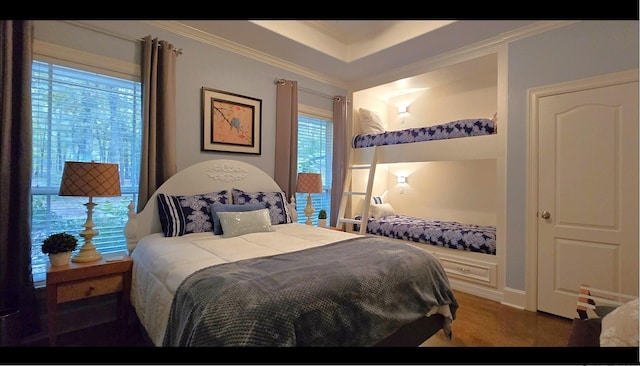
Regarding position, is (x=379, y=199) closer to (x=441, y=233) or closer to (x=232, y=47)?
(x=441, y=233)

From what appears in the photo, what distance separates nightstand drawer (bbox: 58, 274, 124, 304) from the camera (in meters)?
1.63

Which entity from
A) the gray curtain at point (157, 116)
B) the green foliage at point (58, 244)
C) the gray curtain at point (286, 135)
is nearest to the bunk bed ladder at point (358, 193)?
the gray curtain at point (286, 135)

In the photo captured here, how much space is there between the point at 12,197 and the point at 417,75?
3727 mm

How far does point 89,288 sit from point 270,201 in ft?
4.72

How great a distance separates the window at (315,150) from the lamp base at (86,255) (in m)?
2.04

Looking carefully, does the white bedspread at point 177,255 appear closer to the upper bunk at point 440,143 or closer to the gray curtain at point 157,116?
the gray curtain at point 157,116

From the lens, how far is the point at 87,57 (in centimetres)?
205

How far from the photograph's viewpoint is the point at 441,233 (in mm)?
2963

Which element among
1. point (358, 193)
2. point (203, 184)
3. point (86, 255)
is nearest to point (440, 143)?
→ point (358, 193)

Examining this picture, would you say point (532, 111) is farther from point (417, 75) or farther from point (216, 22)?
point (216, 22)

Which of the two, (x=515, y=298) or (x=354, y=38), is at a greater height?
(x=354, y=38)

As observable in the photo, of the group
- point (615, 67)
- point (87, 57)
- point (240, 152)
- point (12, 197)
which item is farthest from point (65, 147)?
point (615, 67)

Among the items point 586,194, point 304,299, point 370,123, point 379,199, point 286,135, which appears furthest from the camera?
point 379,199

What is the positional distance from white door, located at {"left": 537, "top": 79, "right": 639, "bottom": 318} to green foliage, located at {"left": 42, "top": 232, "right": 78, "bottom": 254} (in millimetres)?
3497
